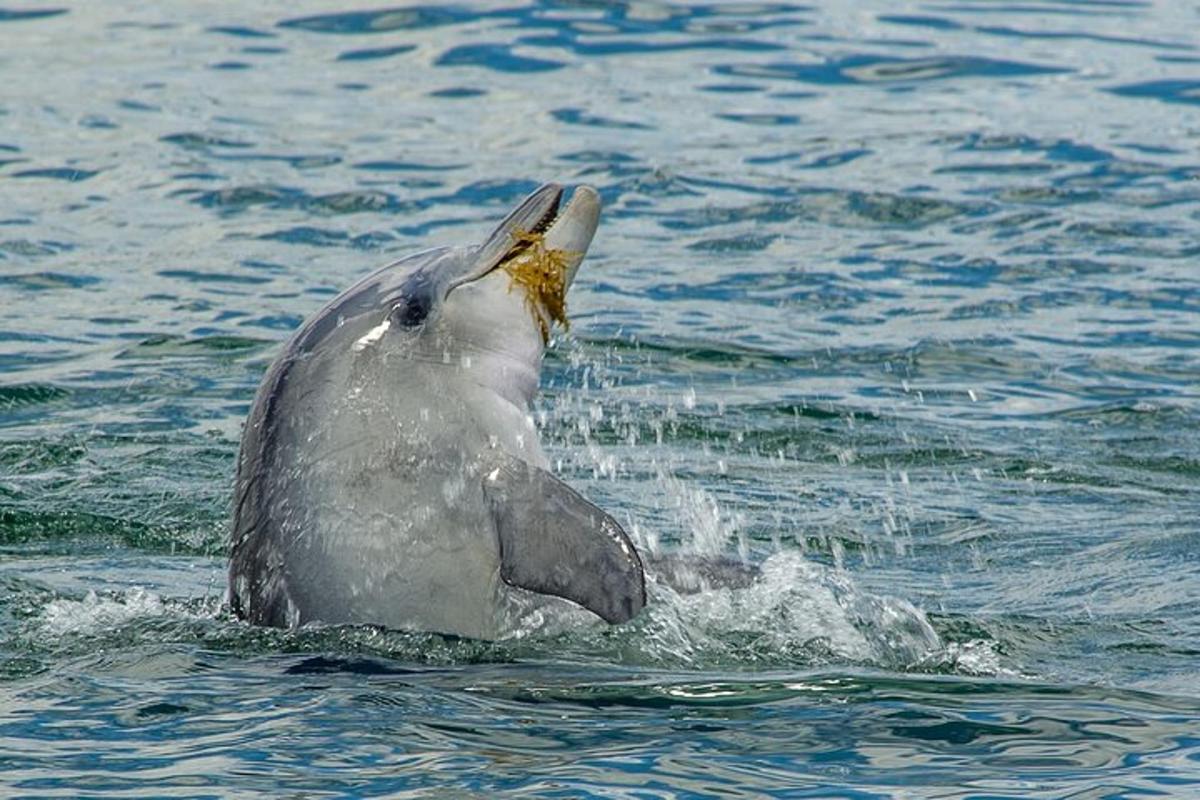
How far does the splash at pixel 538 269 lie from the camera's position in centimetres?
846

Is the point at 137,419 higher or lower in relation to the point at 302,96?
lower

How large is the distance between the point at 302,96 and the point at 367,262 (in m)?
5.52

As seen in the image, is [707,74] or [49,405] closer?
[49,405]

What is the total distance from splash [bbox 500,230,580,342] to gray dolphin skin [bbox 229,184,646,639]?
2 centimetres

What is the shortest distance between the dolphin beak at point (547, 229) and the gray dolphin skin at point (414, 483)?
1 centimetres

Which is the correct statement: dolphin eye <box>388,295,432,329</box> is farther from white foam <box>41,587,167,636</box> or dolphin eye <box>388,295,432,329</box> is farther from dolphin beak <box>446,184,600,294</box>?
white foam <box>41,587,167,636</box>

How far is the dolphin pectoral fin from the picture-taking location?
7391 mm

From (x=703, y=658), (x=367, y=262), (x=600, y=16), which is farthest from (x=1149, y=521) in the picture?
(x=600, y=16)

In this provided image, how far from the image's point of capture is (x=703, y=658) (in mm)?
7570

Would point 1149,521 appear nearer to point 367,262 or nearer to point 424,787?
point 424,787

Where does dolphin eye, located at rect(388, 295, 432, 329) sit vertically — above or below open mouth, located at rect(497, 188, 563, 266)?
→ below

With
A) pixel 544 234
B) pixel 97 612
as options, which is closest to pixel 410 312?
pixel 544 234

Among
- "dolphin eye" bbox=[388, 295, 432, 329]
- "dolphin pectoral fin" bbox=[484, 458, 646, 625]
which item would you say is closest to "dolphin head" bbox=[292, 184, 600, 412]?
"dolphin eye" bbox=[388, 295, 432, 329]

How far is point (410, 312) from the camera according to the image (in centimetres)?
828
